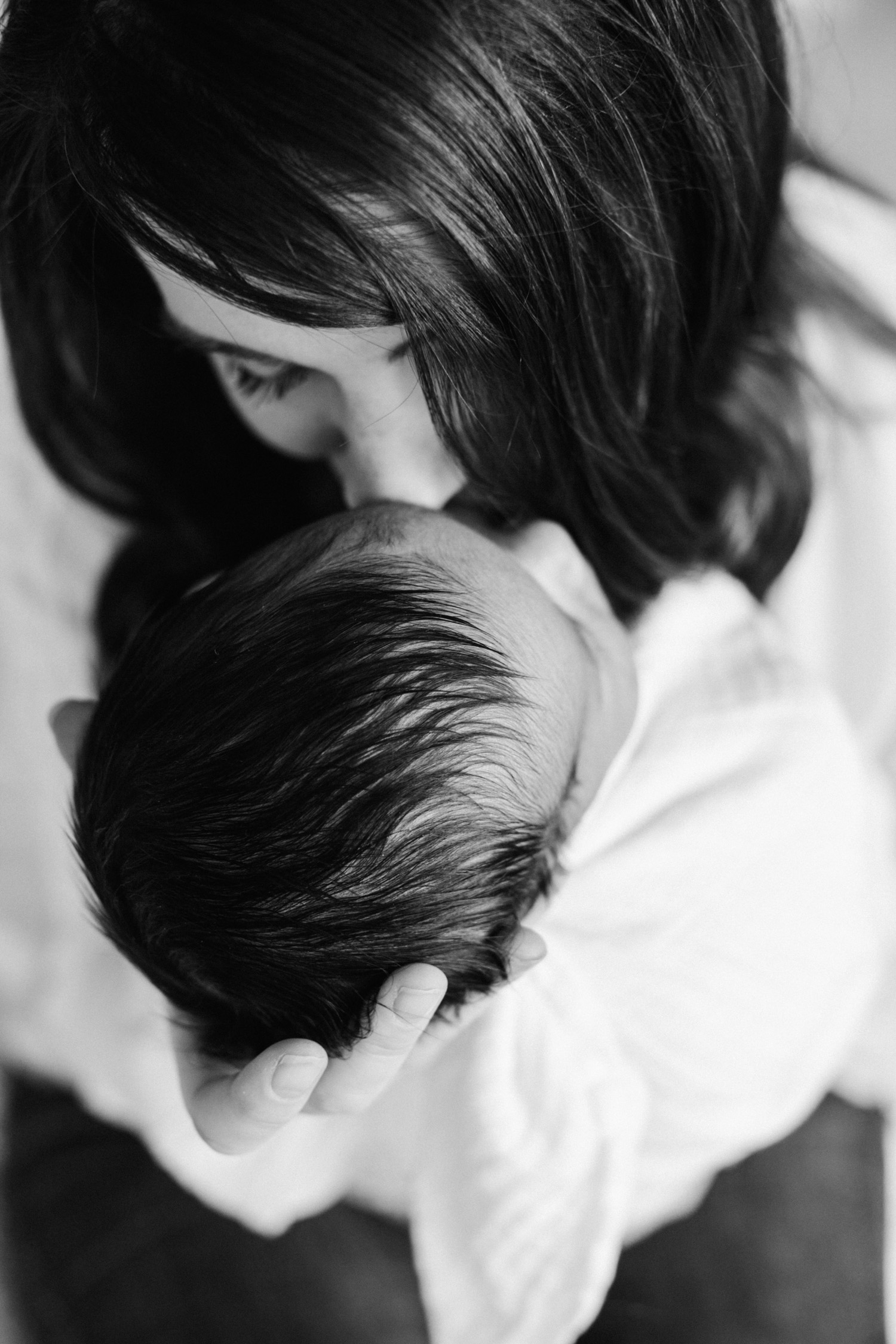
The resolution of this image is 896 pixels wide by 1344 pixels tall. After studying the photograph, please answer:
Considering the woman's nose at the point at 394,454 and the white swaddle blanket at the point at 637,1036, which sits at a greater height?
the woman's nose at the point at 394,454

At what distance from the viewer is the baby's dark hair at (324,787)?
591mm

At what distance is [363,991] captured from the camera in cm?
63

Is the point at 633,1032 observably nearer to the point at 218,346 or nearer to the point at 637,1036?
the point at 637,1036

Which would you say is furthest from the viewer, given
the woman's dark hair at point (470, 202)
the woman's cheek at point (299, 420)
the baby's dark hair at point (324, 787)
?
the woman's cheek at point (299, 420)

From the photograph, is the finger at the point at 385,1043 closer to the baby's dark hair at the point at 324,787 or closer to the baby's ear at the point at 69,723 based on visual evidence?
the baby's dark hair at the point at 324,787

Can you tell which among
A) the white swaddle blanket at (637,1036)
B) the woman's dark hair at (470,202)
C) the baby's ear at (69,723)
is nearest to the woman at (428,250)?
the woman's dark hair at (470,202)

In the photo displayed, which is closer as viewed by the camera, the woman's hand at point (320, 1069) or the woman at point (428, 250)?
the woman at point (428, 250)

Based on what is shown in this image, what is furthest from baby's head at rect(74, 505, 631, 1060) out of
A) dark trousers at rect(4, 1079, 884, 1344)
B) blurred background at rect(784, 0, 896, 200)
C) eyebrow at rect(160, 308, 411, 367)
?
blurred background at rect(784, 0, 896, 200)

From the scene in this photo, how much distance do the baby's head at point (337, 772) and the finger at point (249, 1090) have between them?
0.03 meters

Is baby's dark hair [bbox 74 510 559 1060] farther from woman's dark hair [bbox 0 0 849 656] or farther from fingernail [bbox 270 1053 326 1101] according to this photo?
woman's dark hair [bbox 0 0 849 656]

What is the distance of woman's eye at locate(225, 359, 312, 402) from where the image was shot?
690 mm

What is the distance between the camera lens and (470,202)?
53cm

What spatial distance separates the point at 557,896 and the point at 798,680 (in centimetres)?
29

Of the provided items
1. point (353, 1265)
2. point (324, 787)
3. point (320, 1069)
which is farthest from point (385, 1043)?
point (353, 1265)
